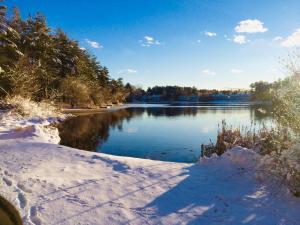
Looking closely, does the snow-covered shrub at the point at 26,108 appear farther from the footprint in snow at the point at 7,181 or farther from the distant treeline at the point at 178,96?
the distant treeline at the point at 178,96

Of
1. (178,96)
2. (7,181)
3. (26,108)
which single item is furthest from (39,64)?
(178,96)

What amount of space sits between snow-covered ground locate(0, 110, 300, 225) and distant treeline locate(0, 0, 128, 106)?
16.5 m

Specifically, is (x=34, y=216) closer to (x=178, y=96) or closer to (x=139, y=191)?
(x=139, y=191)

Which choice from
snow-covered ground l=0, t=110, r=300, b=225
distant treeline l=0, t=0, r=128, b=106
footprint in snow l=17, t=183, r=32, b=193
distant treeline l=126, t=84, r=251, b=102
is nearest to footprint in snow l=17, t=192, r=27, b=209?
snow-covered ground l=0, t=110, r=300, b=225

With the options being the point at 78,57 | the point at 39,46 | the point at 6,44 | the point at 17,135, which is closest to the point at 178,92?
the point at 78,57

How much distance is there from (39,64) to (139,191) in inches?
1077

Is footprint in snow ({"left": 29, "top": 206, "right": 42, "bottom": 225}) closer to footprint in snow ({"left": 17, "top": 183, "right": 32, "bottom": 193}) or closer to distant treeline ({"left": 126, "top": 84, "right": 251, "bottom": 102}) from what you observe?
footprint in snow ({"left": 17, "top": 183, "right": 32, "bottom": 193})

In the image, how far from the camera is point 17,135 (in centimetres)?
948

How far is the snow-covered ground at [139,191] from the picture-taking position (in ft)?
12.6

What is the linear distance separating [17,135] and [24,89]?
571 inches

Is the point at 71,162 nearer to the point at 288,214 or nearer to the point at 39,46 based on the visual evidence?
the point at 288,214

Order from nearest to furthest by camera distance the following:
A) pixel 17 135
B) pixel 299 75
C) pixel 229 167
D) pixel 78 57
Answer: pixel 299 75 < pixel 229 167 < pixel 17 135 < pixel 78 57

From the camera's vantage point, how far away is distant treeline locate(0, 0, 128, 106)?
22.4 metres

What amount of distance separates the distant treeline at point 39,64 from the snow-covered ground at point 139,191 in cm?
1649
